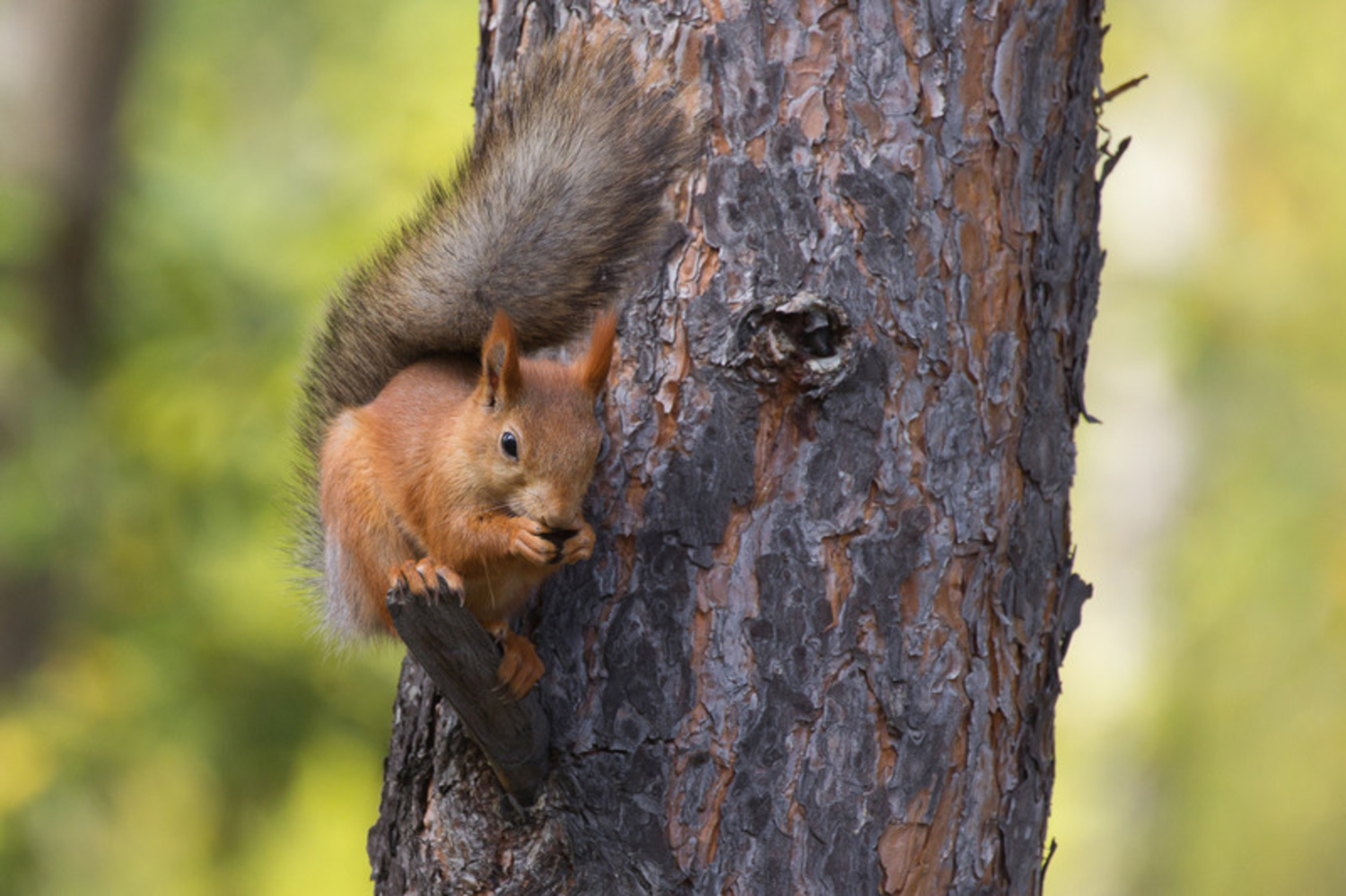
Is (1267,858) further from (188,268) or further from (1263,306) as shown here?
(188,268)

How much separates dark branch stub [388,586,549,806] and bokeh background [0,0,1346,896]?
576mm

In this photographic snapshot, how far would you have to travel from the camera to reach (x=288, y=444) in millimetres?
2844

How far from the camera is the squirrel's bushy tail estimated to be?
1.31 m

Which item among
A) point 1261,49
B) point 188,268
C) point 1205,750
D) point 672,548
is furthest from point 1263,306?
point 672,548

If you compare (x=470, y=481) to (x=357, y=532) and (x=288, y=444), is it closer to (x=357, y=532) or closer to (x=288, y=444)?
(x=357, y=532)

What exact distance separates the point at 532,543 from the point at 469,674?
0.14m

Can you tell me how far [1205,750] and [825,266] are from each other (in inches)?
261

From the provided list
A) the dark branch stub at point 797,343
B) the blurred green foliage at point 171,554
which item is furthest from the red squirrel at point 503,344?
the blurred green foliage at point 171,554

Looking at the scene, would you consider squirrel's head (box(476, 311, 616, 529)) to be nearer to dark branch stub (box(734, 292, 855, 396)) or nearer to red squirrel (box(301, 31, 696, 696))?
red squirrel (box(301, 31, 696, 696))

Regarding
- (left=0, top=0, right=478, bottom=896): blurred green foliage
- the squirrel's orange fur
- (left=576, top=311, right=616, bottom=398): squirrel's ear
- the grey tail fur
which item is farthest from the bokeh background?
(left=576, top=311, right=616, bottom=398): squirrel's ear

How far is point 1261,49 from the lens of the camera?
547cm

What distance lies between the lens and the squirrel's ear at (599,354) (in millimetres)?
1325

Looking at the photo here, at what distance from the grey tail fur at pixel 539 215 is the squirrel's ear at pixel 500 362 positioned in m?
0.07

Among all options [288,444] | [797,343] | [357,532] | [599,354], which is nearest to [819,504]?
[797,343]
